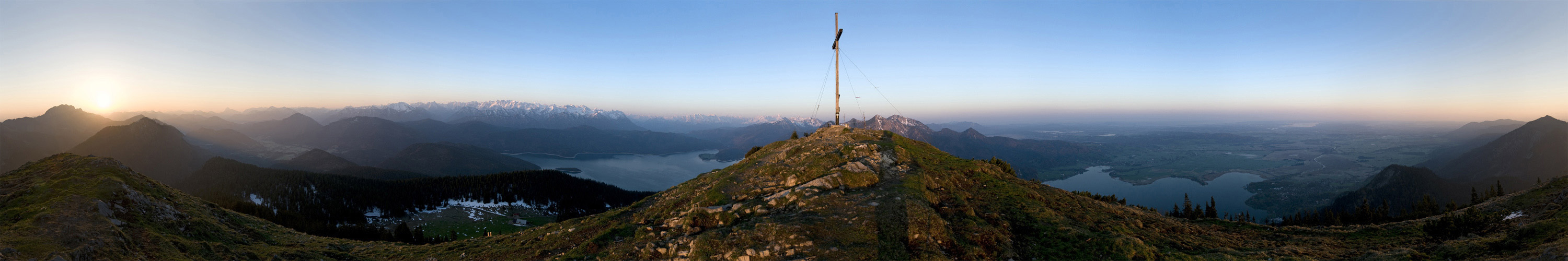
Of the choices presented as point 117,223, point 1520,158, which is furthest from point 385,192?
point 1520,158

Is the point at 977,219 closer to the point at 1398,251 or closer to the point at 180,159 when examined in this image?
the point at 1398,251

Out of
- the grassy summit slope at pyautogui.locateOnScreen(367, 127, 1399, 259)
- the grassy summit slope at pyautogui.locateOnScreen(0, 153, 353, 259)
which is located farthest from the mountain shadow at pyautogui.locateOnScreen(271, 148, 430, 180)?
the grassy summit slope at pyautogui.locateOnScreen(367, 127, 1399, 259)

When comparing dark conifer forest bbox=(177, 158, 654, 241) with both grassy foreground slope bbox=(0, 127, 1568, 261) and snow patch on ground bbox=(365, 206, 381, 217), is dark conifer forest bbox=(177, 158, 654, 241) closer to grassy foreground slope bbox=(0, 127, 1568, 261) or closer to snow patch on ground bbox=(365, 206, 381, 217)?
snow patch on ground bbox=(365, 206, 381, 217)

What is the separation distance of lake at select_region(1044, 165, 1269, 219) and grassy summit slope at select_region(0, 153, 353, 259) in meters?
123

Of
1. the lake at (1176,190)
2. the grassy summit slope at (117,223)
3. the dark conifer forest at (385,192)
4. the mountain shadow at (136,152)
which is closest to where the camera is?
the grassy summit slope at (117,223)

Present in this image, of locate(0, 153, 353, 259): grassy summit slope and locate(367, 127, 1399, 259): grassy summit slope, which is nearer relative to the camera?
locate(0, 153, 353, 259): grassy summit slope

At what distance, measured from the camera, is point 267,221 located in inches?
567

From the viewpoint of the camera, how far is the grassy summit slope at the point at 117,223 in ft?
25.9

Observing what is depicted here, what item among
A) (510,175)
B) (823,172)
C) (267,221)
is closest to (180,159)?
(510,175)

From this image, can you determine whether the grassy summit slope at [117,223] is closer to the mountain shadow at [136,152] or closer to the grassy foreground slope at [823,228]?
the grassy foreground slope at [823,228]

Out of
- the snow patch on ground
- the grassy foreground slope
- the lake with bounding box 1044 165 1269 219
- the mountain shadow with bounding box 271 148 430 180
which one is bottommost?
the lake with bounding box 1044 165 1269 219

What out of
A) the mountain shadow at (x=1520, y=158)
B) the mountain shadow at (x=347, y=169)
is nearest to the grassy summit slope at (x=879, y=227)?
the mountain shadow at (x=347, y=169)

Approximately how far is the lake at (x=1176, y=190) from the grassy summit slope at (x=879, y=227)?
110739 mm

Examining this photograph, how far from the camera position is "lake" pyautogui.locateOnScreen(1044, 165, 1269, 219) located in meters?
112
